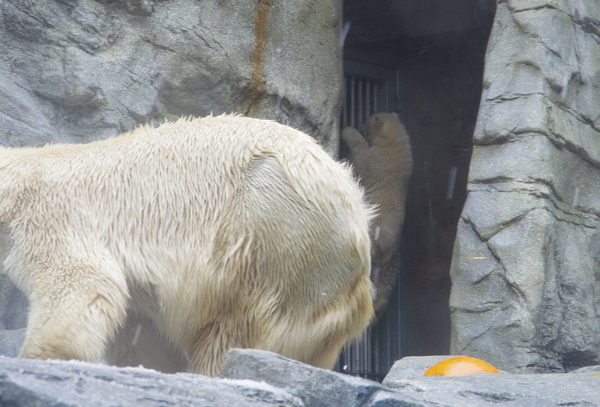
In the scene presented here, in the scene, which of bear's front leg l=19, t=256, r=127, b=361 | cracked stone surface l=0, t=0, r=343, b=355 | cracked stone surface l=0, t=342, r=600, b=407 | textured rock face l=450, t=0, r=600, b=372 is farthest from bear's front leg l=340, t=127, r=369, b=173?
bear's front leg l=19, t=256, r=127, b=361

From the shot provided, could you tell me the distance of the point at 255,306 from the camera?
245 centimetres

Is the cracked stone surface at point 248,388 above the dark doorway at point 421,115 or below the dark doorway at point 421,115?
below

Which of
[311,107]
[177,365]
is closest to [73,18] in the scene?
[311,107]

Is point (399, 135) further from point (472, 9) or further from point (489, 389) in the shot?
point (489, 389)

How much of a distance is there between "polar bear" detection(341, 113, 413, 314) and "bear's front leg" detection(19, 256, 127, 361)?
12.5 feet

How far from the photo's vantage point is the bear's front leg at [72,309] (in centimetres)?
223

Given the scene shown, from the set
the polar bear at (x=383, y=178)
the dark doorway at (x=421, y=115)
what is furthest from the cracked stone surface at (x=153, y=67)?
the dark doorway at (x=421, y=115)

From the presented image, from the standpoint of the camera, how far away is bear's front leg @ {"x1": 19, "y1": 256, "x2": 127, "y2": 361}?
223 cm

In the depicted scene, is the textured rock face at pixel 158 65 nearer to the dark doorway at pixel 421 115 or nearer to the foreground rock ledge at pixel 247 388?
the dark doorway at pixel 421 115

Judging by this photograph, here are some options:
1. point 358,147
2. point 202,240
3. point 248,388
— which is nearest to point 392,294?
point 358,147

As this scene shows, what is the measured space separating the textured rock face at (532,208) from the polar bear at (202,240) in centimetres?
173

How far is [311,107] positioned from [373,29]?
2.05 m

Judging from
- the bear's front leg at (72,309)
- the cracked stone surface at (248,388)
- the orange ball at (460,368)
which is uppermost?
the bear's front leg at (72,309)

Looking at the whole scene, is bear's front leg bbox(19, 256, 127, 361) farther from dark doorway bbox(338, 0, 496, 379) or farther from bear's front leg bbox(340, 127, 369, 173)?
dark doorway bbox(338, 0, 496, 379)
